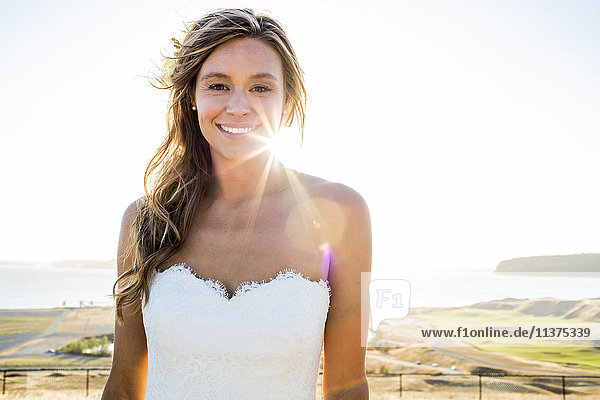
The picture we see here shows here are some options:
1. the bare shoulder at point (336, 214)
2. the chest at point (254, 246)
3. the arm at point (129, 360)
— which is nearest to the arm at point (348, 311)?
the bare shoulder at point (336, 214)

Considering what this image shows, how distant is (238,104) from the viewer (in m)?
2.46

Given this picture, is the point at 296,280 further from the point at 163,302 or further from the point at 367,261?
the point at 163,302

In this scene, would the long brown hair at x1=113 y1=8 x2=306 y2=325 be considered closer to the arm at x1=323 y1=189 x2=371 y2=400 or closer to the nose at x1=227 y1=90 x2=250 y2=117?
the nose at x1=227 y1=90 x2=250 y2=117

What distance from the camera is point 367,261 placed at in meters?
2.46

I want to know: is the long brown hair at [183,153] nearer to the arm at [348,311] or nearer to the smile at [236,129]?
the smile at [236,129]

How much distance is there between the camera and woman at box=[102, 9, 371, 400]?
241 cm

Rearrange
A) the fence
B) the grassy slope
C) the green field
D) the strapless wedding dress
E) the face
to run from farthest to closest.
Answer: the green field < the grassy slope < the fence < the face < the strapless wedding dress

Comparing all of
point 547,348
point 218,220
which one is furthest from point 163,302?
point 547,348

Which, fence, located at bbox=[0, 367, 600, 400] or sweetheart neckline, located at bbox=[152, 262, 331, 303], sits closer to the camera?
sweetheart neckline, located at bbox=[152, 262, 331, 303]

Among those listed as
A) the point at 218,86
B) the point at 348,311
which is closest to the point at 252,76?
the point at 218,86

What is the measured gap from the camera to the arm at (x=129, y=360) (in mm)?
2635

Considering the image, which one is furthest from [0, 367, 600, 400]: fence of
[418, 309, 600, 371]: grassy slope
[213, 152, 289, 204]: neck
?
[213, 152, 289, 204]: neck

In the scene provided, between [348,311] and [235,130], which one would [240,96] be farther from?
[348,311]

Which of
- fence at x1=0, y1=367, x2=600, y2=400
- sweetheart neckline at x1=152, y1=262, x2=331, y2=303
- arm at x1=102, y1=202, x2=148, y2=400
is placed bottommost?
fence at x1=0, y1=367, x2=600, y2=400
